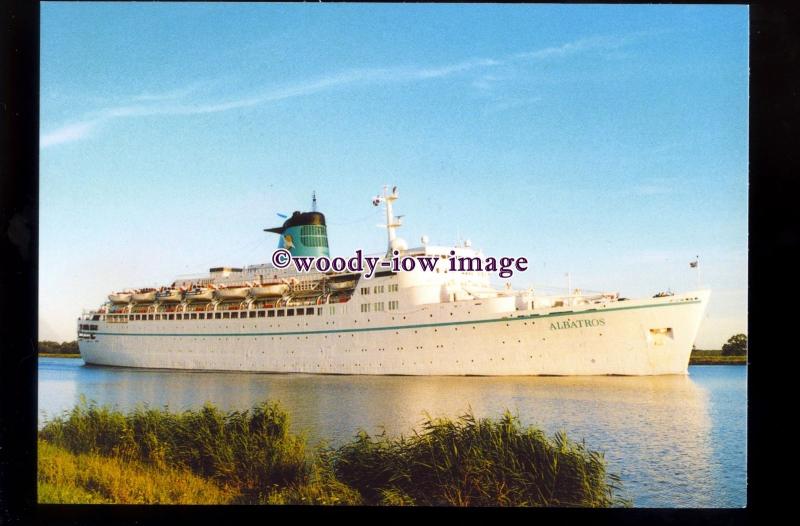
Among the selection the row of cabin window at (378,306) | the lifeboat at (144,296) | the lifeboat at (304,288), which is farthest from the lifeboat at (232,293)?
the row of cabin window at (378,306)

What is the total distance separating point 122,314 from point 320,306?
8529 millimetres

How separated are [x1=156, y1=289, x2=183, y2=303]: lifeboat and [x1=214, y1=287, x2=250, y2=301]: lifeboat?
64.6 inches

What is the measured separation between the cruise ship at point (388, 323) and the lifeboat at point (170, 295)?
47 millimetres

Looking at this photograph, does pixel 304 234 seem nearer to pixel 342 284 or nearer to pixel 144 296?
pixel 342 284

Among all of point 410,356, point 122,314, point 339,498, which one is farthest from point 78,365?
point 339,498

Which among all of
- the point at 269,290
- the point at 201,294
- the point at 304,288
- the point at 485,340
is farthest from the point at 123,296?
the point at 485,340

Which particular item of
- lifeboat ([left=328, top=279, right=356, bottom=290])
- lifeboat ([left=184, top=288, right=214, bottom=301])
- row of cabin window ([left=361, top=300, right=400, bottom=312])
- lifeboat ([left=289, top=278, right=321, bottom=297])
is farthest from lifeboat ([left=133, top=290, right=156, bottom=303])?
row of cabin window ([left=361, top=300, right=400, bottom=312])

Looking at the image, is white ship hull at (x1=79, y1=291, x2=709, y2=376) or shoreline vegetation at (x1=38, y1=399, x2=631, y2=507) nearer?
shoreline vegetation at (x1=38, y1=399, x2=631, y2=507)

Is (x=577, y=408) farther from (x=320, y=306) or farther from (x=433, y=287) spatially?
(x=320, y=306)

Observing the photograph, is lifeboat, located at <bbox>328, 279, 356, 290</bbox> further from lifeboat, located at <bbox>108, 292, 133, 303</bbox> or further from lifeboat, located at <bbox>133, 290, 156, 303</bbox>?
lifeboat, located at <bbox>108, 292, 133, 303</bbox>

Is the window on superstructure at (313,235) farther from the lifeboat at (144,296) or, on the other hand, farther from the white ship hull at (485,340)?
the lifeboat at (144,296)

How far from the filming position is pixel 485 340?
17.3 m

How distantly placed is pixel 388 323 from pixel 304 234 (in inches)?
163

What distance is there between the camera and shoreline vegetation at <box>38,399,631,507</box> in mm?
8578
